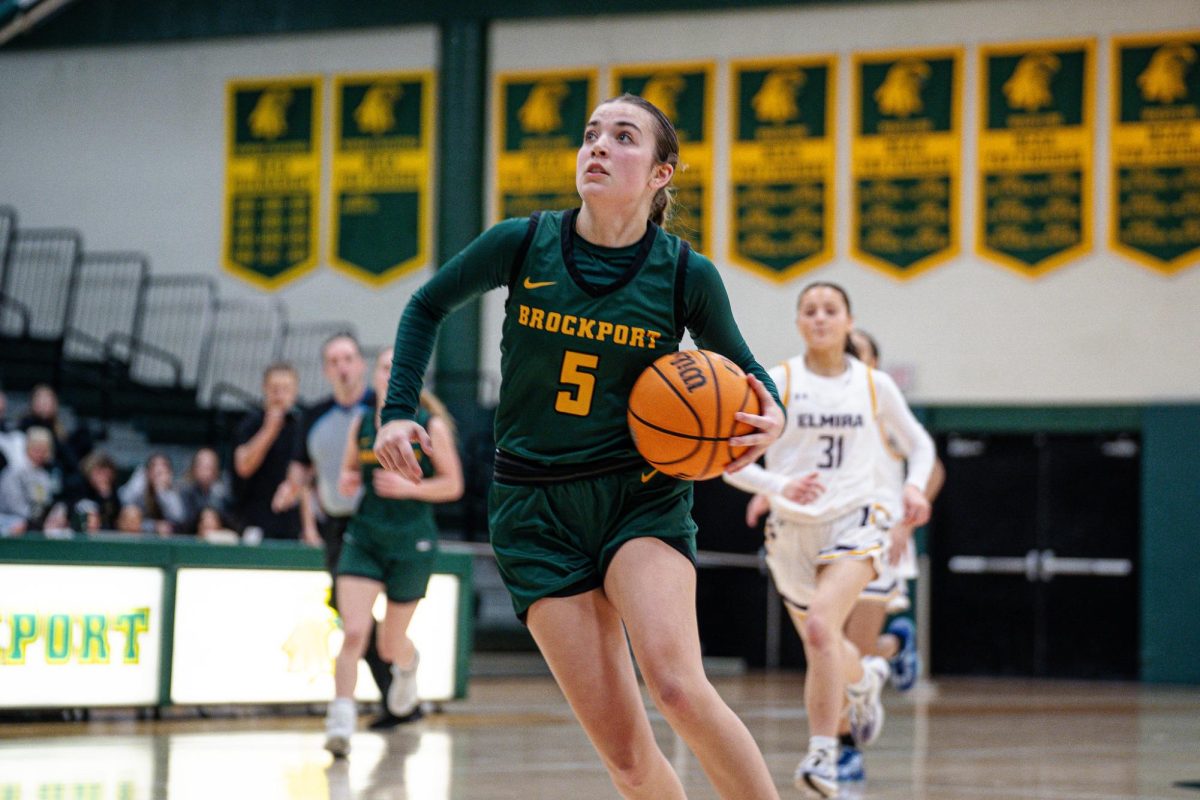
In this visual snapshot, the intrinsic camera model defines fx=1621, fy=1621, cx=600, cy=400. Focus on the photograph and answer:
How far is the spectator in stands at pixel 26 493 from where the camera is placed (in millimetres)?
12297

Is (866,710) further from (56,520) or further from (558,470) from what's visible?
(56,520)

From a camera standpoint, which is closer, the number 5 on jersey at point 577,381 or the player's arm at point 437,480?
the number 5 on jersey at point 577,381

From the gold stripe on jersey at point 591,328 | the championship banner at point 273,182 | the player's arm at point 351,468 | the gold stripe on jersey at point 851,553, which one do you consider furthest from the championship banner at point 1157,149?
the gold stripe on jersey at point 591,328

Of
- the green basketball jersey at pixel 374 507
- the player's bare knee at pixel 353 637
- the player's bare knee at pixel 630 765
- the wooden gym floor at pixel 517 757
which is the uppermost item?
the green basketball jersey at pixel 374 507

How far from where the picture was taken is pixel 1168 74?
16891mm

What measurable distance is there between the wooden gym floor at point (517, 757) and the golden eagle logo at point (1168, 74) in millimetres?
7390

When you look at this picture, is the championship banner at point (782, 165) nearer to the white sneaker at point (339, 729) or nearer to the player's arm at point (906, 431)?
the player's arm at point (906, 431)

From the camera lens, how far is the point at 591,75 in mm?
18922

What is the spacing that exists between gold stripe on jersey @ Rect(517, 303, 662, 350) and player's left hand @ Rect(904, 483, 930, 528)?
3.14m

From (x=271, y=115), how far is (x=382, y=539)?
1291 centimetres

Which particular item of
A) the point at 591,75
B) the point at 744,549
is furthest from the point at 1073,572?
the point at 591,75

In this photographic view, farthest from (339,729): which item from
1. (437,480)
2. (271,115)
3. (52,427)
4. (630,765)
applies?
(271,115)

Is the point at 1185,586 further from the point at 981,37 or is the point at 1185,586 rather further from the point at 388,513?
the point at 388,513

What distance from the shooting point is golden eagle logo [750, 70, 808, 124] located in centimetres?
1819
